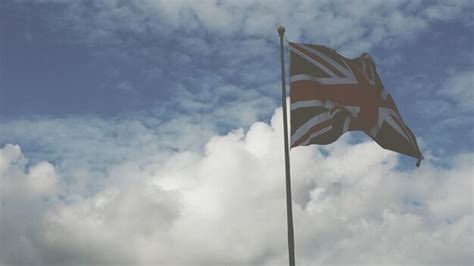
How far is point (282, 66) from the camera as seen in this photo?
23.0 metres

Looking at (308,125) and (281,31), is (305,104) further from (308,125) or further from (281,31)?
(281,31)

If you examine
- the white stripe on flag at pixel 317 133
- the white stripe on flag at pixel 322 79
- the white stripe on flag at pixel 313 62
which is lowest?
the white stripe on flag at pixel 317 133

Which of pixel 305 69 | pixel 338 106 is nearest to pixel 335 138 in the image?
pixel 338 106

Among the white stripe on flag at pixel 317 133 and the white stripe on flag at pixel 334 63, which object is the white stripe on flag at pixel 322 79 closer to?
the white stripe on flag at pixel 334 63

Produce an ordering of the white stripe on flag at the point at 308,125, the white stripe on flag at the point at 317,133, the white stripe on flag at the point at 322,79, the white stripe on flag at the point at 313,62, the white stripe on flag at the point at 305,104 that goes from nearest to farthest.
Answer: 1. the white stripe on flag at the point at 308,125
2. the white stripe on flag at the point at 317,133
3. the white stripe on flag at the point at 305,104
4. the white stripe on flag at the point at 322,79
5. the white stripe on flag at the point at 313,62

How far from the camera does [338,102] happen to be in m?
23.4

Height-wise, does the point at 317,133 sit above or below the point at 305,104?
below

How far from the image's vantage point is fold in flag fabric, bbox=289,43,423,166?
22.5m

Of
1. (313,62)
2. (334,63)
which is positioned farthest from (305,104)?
(334,63)

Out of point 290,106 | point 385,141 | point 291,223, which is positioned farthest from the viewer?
point 385,141

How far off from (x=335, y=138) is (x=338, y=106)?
4.45ft

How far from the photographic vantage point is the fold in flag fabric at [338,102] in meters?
22.5

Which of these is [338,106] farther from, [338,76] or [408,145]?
[408,145]

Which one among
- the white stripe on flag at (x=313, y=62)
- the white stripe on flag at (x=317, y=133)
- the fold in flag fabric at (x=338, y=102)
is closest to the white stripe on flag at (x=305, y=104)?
the fold in flag fabric at (x=338, y=102)
